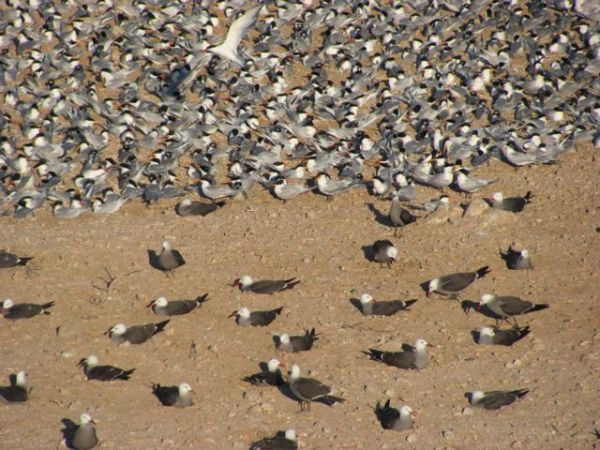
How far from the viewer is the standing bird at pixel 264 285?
14.6 m

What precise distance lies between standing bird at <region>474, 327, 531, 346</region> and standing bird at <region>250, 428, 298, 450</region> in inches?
124

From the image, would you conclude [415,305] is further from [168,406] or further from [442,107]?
[442,107]

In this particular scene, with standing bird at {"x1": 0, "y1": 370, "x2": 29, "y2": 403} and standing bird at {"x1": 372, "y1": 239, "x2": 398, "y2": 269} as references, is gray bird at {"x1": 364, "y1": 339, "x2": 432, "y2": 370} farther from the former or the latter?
standing bird at {"x1": 0, "y1": 370, "x2": 29, "y2": 403}

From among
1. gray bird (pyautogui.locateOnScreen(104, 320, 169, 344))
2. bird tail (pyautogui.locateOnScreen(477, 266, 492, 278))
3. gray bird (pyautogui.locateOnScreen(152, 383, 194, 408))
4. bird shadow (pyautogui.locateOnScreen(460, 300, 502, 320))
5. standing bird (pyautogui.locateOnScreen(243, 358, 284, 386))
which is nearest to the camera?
gray bird (pyautogui.locateOnScreen(152, 383, 194, 408))

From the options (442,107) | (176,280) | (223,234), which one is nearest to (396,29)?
(442,107)

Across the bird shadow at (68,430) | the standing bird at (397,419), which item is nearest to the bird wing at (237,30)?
the bird shadow at (68,430)

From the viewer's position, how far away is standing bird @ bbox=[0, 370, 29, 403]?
41.5 feet

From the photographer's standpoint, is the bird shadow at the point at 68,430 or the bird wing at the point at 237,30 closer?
the bird shadow at the point at 68,430

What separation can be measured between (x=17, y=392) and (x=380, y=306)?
5.01 m

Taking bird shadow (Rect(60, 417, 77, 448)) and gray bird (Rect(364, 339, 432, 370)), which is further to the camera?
gray bird (Rect(364, 339, 432, 370))

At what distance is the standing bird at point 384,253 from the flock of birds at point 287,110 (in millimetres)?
27

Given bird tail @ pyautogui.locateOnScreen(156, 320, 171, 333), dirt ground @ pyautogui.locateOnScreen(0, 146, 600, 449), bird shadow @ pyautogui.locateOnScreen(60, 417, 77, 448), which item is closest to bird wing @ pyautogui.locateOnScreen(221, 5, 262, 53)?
dirt ground @ pyautogui.locateOnScreen(0, 146, 600, 449)

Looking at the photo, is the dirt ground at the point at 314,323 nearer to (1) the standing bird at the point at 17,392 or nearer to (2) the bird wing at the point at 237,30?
(1) the standing bird at the point at 17,392

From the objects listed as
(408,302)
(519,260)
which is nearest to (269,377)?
(408,302)
